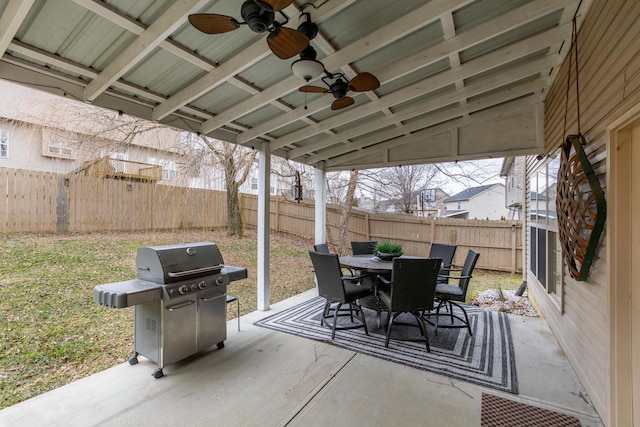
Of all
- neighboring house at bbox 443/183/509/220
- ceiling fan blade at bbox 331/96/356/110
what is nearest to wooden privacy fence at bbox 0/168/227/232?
ceiling fan blade at bbox 331/96/356/110

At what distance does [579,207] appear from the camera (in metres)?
2.18

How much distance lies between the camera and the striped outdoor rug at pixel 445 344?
2.65 metres

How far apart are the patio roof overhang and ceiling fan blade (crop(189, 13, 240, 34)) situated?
286 millimetres

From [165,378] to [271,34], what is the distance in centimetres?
283

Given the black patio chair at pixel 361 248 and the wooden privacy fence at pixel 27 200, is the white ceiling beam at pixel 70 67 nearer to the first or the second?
the wooden privacy fence at pixel 27 200

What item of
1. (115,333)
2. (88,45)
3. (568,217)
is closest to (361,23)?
(88,45)

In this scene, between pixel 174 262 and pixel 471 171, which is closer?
pixel 174 262

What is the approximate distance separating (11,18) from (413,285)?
368cm

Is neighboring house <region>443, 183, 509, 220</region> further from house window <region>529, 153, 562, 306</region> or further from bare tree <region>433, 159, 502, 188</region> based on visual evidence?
house window <region>529, 153, 562, 306</region>

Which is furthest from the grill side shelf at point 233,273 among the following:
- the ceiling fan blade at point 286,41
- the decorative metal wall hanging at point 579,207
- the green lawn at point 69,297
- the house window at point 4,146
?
the house window at point 4,146

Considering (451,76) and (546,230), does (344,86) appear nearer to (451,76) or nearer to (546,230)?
(451,76)

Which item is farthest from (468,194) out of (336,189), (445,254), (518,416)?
(518,416)

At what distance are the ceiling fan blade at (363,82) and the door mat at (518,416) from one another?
8.75 ft

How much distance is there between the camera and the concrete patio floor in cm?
201
